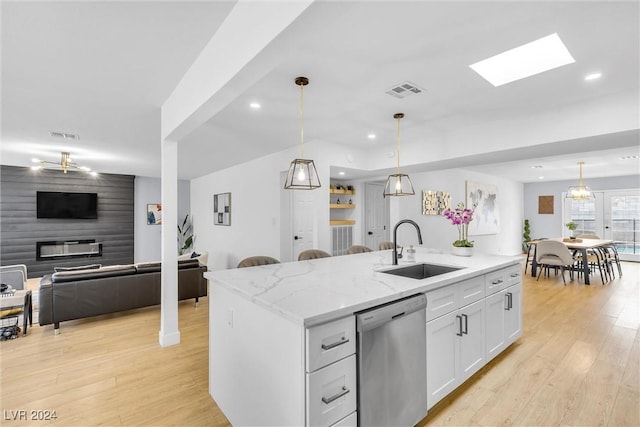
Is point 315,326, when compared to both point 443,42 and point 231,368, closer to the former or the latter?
point 231,368

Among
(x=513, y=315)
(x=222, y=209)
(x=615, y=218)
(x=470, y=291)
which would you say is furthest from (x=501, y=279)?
(x=615, y=218)

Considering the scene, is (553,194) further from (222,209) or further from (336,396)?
(336,396)

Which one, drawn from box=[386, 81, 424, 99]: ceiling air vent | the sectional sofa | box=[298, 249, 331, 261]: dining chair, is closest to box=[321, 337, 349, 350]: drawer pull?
box=[298, 249, 331, 261]: dining chair

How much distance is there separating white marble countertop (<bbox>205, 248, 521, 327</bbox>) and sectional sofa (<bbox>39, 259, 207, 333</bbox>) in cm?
243

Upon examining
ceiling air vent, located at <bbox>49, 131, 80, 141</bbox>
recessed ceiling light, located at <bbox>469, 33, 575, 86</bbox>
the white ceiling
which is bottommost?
ceiling air vent, located at <bbox>49, 131, 80, 141</bbox>

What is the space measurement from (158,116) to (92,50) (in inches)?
51.7

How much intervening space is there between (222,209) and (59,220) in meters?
3.80

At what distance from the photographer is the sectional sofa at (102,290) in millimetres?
3459

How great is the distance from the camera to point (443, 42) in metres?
1.99

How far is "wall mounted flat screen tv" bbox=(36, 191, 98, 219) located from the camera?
681 centimetres

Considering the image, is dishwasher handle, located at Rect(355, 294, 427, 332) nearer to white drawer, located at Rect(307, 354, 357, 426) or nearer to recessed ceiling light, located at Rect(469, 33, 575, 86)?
white drawer, located at Rect(307, 354, 357, 426)

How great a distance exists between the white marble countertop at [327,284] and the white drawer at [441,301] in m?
0.06

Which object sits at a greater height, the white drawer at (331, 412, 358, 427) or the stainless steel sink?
the stainless steel sink

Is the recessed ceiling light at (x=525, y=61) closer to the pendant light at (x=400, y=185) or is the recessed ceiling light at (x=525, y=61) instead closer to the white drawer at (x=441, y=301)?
the pendant light at (x=400, y=185)
